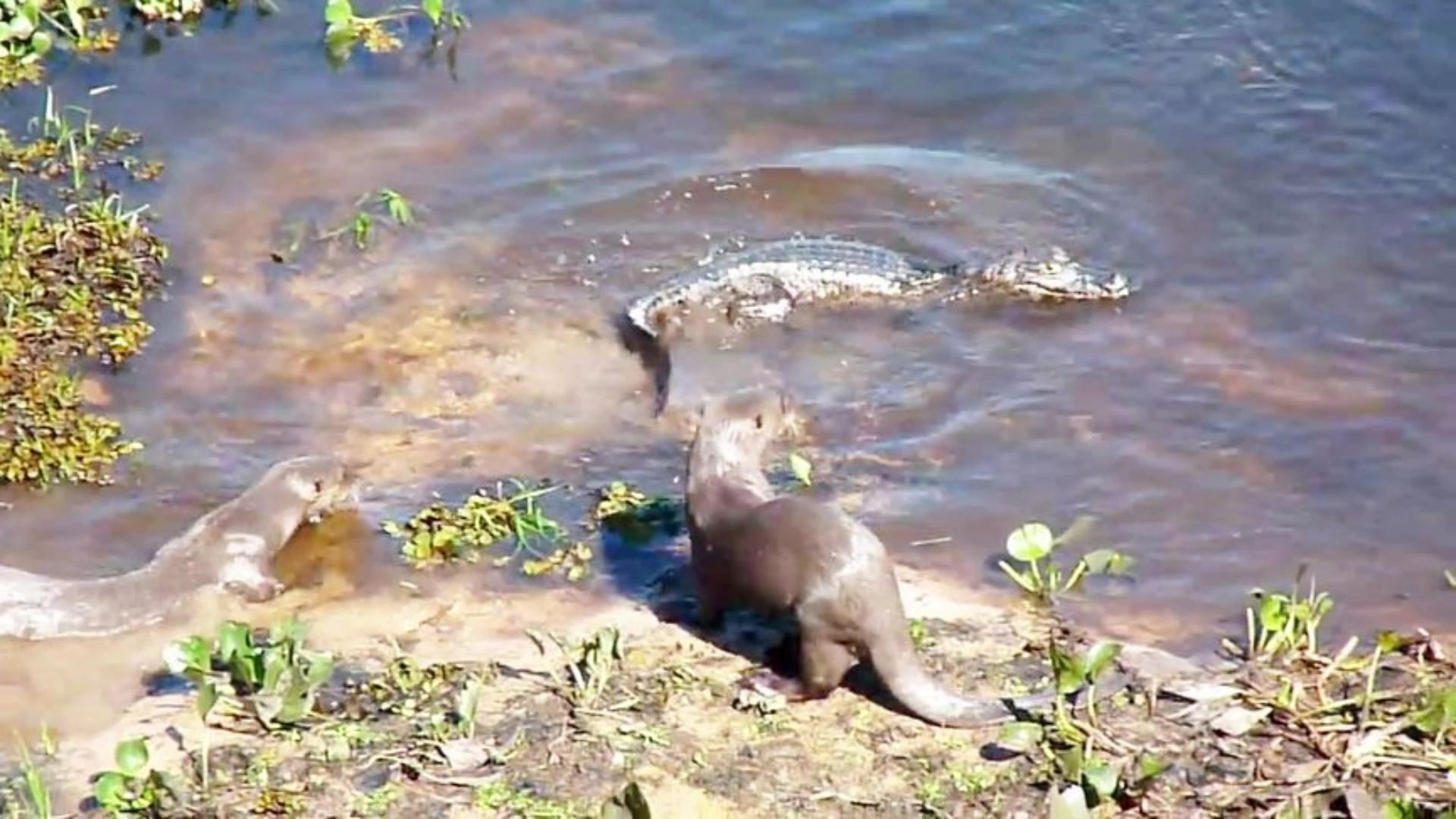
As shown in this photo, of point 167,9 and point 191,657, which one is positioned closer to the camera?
point 191,657

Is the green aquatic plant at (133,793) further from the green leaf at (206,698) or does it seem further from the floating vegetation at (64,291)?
the floating vegetation at (64,291)

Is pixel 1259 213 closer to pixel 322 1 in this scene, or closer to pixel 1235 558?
pixel 1235 558

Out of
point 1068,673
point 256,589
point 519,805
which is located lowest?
point 256,589

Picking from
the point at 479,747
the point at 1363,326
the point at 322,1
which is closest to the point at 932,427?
the point at 1363,326

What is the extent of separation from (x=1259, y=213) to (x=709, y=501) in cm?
325

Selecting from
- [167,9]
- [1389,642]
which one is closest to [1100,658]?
[1389,642]

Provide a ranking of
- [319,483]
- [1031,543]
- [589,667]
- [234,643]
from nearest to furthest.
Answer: [234,643], [589,667], [1031,543], [319,483]

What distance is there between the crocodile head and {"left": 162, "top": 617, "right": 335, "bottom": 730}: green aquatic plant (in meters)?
3.38

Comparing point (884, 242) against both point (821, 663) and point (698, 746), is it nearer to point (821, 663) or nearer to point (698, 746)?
point (821, 663)

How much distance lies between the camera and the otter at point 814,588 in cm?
498

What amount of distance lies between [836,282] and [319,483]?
2.11 meters

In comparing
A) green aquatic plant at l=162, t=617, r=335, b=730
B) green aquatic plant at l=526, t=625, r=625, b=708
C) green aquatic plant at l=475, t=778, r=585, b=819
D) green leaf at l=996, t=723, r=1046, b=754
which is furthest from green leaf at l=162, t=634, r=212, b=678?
green leaf at l=996, t=723, r=1046, b=754

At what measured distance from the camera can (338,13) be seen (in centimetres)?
909

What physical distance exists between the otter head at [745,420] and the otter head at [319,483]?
1.10 meters
